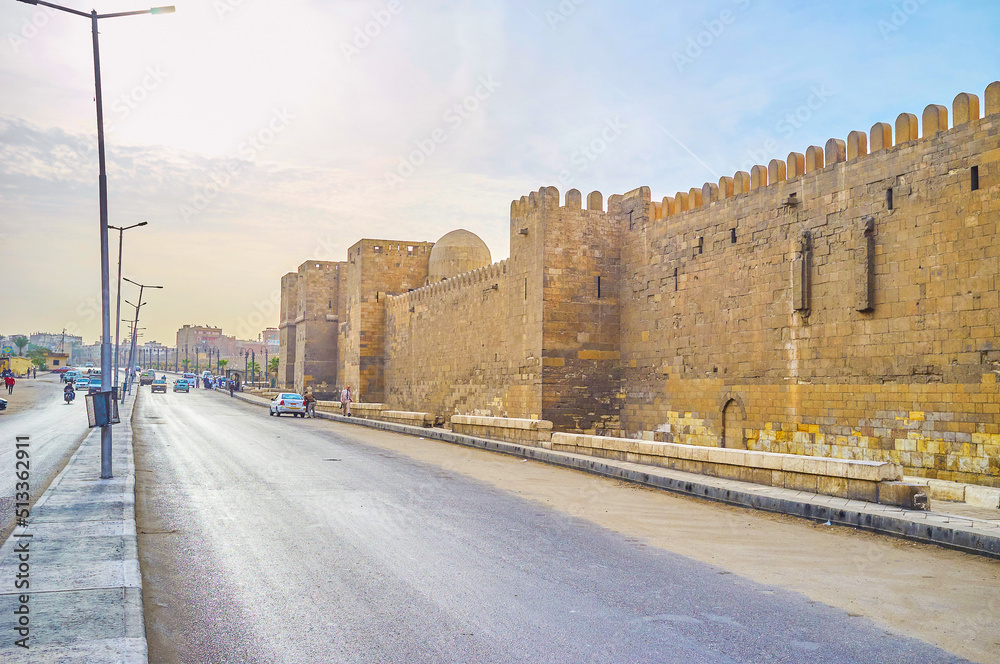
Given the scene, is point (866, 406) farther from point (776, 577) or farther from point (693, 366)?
point (776, 577)

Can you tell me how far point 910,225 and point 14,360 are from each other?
10350 cm

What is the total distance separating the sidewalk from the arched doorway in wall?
11371 millimetres

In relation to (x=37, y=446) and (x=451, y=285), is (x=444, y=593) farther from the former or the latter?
(x=451, y=285)

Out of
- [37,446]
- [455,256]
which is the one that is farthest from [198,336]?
[37,446]

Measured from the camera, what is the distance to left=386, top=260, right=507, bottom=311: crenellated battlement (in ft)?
80.8

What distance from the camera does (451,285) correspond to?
2869 centimetres

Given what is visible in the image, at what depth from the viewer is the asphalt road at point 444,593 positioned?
407cm

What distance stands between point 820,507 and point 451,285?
2132cm

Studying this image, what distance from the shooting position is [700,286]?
1700 cm

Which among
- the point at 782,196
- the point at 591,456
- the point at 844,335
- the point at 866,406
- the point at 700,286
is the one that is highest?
the point at 782,196

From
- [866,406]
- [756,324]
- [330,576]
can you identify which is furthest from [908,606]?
[756,324]

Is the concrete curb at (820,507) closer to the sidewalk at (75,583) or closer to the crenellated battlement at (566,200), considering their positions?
the sidewalk at (75,583)

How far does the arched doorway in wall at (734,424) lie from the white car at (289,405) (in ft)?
67.4

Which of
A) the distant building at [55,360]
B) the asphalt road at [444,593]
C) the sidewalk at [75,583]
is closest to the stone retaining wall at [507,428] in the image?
the asphalt road at [444,593]
